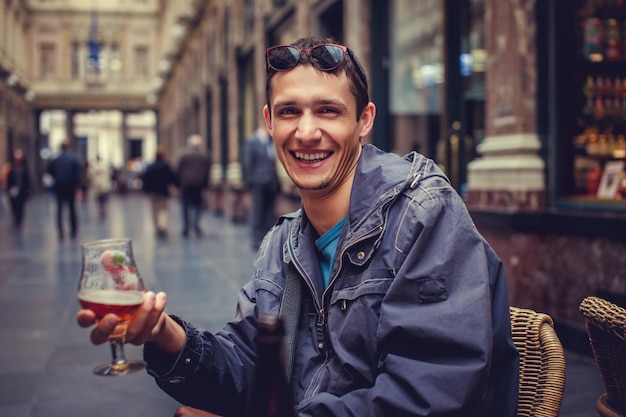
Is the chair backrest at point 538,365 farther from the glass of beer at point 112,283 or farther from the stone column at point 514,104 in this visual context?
the stone column at point 514,104

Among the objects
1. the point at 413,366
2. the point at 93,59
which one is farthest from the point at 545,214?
the point at 93,59

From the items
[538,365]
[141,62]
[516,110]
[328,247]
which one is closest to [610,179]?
[516,110]

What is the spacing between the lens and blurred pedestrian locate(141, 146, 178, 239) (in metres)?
13.8

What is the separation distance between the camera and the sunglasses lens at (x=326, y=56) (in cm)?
169

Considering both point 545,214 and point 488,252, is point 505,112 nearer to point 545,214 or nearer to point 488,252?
point 545,214

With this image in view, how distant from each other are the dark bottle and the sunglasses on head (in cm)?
73

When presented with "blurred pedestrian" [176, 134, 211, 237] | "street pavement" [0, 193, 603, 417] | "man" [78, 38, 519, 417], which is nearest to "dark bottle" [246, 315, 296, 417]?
"man" [78, 38, 519, 417]

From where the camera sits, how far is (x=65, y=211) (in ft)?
77.3

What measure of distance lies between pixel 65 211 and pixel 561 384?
23527mm

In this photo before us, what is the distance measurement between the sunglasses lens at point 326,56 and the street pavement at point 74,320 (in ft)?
8.30

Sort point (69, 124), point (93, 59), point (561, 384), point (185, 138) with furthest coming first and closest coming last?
1. point (69, 124)
2. point (93, 59)
3. point (185, 138)
4. point (561, 384)

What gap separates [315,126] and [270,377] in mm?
717

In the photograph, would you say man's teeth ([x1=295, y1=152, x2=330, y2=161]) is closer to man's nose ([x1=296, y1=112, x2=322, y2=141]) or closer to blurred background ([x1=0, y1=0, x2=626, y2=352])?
man's nose ([x1=296, y1=112, x2=322, y2=141])

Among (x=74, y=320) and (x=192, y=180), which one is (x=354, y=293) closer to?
(x=74, y=320)
